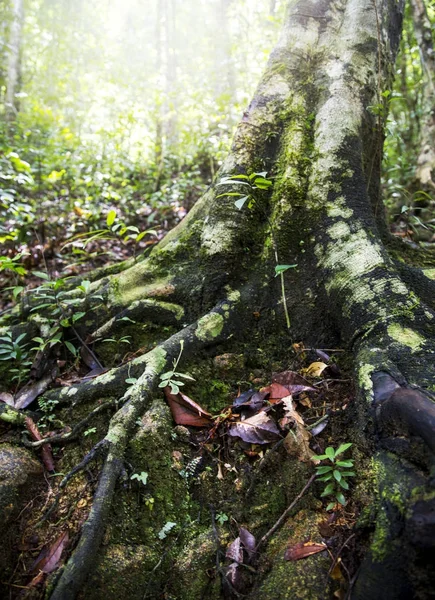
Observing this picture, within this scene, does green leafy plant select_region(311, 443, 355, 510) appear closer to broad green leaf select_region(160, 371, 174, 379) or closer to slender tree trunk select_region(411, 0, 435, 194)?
broad green leaf select_region(160, 371, 174, 379)

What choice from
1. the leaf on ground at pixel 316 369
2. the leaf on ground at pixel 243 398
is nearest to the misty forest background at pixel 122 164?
the leaf on ground at pixel 243 398

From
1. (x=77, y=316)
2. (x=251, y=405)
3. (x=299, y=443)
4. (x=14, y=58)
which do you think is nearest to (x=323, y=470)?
(x=299, y=443)

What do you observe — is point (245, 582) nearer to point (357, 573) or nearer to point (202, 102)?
point (357, 573)

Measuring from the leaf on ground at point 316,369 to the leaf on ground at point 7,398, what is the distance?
1841mm

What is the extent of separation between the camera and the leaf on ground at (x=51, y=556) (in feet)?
5.49

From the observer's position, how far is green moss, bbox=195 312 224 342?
2.55 m

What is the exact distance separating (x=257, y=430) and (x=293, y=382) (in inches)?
15.5

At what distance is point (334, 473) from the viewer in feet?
5.62

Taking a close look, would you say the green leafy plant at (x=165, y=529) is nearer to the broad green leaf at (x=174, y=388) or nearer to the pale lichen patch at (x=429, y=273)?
the broad green leaf at (x=174, y=388)

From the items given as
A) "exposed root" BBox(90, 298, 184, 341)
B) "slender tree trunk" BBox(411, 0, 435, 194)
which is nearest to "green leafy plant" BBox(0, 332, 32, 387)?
"exposed root" BBox(90, 298, 184, 341)

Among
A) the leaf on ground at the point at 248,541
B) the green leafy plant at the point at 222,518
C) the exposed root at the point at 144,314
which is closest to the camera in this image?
the leaf on ground at the point at 248,541

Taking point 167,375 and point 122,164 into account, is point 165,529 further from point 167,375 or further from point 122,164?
point 122,164

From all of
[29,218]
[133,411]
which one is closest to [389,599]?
[133,411]

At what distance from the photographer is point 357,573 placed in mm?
1456
